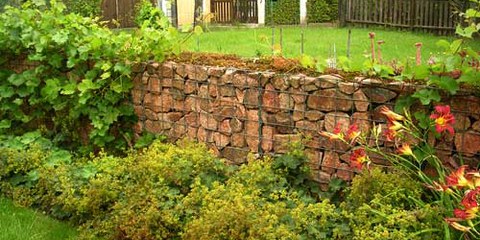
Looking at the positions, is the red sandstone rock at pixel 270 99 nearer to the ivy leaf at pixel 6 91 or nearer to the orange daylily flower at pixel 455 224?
the orange daylily flower at pixel 455 224

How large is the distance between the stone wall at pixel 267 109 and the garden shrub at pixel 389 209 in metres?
0.37

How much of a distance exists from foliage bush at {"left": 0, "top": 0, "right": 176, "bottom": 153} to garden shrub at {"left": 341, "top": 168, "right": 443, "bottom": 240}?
7.64ft

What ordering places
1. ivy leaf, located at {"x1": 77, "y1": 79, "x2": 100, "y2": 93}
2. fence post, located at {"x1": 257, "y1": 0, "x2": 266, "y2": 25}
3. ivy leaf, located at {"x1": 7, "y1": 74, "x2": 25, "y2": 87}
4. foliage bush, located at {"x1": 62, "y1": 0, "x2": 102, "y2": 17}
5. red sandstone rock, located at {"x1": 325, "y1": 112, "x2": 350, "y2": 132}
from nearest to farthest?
1. red sandstone rock, located at {"x1": 325, "y1": 112, "x2": 350, "y2": 132}
2. ivy leaf, located at {"x1": 77, "y1": 79, "x2": 100, "y2": 93}
3. ivy leaf, located at {"x1": 7, "y1": 74, "x2": 25, "y2": 87}
4. foliage bush, located at {"x1": 62, "y1": 0, "x2": 102, "y2": 17}
5. fence post, located at {"x1": 257, "y1": 0, "x2": 266, "y2": 25}

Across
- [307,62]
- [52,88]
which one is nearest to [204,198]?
[307,62]

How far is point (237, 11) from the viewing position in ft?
75.6

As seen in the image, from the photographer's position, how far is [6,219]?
5.13 meters

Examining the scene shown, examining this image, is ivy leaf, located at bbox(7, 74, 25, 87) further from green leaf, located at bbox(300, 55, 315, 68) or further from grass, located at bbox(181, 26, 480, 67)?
grass, located at bbox(181, 26, 480, 67)

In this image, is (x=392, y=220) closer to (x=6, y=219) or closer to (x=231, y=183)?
(x=231, y=183)

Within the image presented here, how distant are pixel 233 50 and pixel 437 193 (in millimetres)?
8870

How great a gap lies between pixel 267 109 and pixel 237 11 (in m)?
18.3

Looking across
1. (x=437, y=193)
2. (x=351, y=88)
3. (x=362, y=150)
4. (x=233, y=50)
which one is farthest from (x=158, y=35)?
(x=233, y=50)

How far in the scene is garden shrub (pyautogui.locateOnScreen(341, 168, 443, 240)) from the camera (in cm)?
379

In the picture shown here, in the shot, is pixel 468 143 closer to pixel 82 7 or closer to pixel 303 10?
pixel 82 7

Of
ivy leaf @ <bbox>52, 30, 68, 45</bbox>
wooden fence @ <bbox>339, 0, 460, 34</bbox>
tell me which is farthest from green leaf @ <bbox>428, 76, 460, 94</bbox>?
wooden fence @ <bbox>339, 0, 460, 34</bbox>
